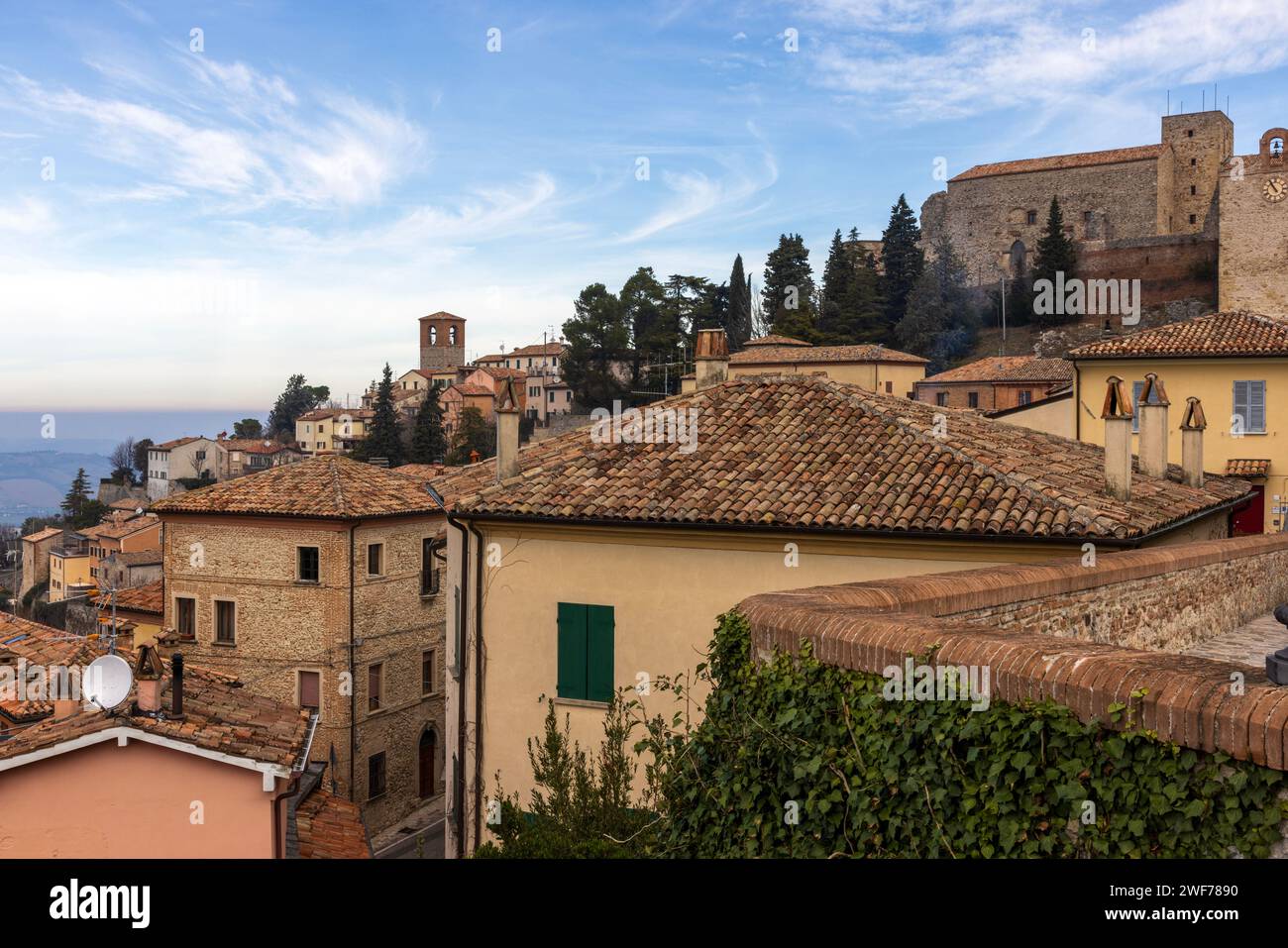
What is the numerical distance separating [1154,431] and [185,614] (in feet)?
68.4

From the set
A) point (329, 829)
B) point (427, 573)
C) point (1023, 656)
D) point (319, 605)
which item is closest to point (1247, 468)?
point (427, 573)

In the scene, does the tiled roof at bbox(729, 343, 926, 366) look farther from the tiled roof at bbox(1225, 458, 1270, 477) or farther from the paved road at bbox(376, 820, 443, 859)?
the paved road at bbox(376, 820, 443, 859)

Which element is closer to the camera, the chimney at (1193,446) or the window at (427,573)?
the chimney at (1193,446)

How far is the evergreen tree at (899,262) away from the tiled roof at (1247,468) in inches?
1761

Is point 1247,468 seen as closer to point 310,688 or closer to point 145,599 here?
point 310,688

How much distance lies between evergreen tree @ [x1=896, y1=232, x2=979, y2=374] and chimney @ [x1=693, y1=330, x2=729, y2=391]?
53.6 metres

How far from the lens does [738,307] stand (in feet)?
245

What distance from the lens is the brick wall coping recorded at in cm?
337

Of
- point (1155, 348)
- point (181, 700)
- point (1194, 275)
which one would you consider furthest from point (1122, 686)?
point (1194, 275)

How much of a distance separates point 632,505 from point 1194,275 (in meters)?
67.4

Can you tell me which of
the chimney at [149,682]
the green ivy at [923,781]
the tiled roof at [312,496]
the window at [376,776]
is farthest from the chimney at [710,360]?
the window at [376,776]

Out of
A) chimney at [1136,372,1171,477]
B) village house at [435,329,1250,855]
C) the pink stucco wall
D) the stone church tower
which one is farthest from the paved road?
the stone church tower

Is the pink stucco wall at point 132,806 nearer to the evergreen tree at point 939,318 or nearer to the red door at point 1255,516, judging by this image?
the red door at point 1255,516

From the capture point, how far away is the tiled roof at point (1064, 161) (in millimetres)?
75250
